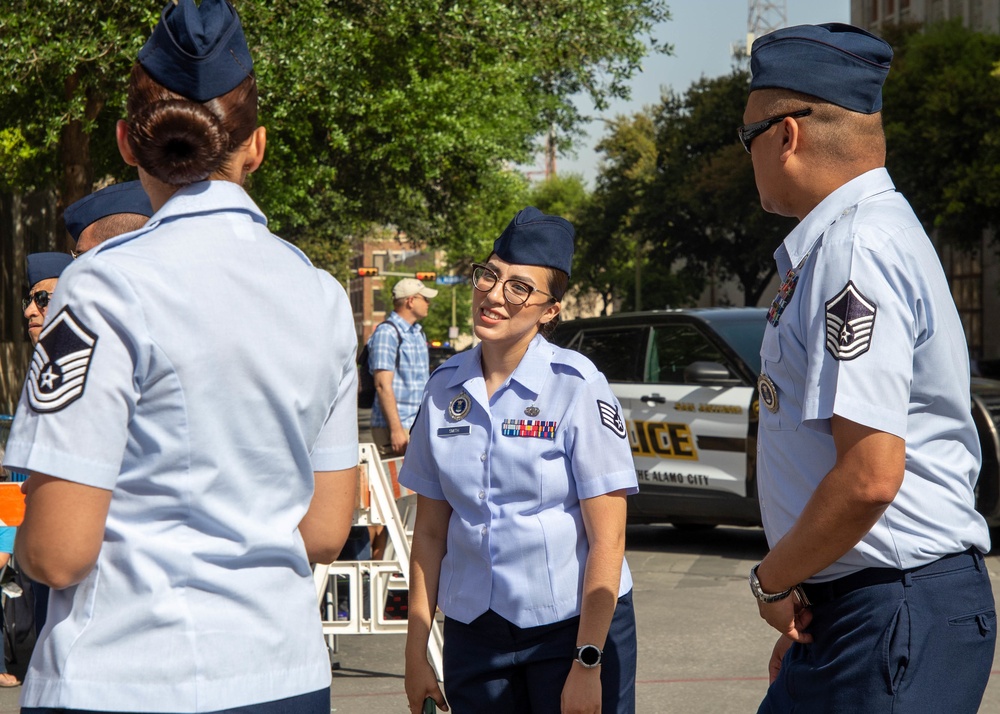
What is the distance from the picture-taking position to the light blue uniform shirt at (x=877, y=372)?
7.04 ft

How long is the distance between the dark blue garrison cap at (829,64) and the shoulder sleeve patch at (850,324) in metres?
0.41

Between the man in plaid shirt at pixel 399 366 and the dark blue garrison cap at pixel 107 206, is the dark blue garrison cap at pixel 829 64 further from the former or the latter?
the man in plaid shirt at pixel 399 366

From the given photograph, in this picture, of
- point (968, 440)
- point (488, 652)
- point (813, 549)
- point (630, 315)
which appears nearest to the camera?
point (813, 549)

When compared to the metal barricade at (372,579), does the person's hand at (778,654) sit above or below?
above

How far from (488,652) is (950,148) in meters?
30.6

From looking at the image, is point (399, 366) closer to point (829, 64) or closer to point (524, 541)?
point (524, 541)

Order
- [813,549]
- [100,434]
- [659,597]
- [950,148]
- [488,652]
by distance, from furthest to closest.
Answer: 1. [950,148]
2. [659,597]
3. [488,652]
4. [813,549]
5. [100,434]

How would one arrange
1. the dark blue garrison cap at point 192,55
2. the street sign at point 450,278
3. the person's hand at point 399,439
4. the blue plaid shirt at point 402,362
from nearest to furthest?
the dark blue garrison cap at point 192,55 → the person's hand at point 399,439 → the blue plaid shirt at point 402,362 → the street sign at point 450,278

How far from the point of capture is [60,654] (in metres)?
1.67

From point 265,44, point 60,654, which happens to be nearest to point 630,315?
point 265,44

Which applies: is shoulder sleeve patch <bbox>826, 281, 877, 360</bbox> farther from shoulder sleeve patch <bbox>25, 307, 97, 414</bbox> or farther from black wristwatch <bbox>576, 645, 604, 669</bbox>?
shoulder sleeve patch <bbox>25, 307, 97, 414</bbox>

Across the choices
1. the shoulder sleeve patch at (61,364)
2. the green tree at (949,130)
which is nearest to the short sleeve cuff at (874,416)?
the shoulder sleeve patch at (61,364)

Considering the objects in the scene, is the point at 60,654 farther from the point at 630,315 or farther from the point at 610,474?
the point at 630,315

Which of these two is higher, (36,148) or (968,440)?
(36,148)
